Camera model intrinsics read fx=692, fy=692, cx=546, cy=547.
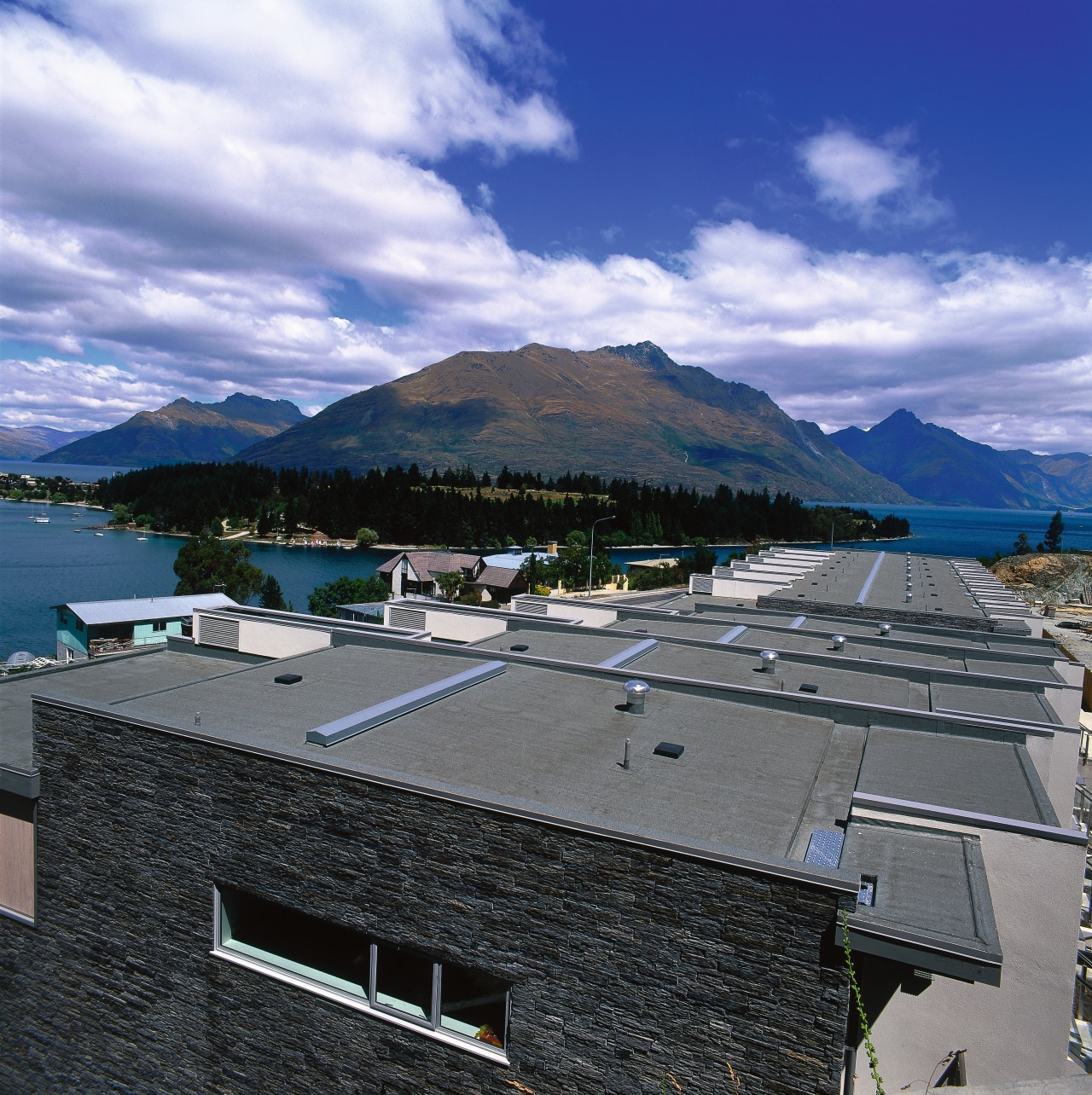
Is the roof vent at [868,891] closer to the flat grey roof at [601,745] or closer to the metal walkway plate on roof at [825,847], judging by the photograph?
the metal walkway plate on roof at [825,847]

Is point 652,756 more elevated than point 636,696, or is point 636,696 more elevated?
point 636,696

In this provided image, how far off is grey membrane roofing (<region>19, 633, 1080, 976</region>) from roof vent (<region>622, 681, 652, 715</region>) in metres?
0.15

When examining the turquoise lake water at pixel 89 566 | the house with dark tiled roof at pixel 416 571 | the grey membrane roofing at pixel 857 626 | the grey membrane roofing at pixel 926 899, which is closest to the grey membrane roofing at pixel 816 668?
the grey membrane roofing at pixel 857 626

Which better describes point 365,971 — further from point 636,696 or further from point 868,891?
point 868,891

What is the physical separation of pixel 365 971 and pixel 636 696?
172 inches

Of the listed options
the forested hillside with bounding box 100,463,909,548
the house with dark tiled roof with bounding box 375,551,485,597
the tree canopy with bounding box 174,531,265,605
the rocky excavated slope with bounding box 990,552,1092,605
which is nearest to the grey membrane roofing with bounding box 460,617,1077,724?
the tree canopy with bounding box 174,531,265,605

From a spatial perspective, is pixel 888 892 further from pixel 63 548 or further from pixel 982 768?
pixel 63 548

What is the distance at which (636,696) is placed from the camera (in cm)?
913

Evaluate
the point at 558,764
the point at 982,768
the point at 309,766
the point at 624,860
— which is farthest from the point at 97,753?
the point at 982,768

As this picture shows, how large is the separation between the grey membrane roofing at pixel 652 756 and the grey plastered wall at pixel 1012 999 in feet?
1.46

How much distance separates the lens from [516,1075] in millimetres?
5781

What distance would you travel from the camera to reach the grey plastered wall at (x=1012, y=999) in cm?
585

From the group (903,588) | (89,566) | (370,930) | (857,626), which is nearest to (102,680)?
(370,930)

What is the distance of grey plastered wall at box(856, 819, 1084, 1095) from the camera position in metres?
5.85
